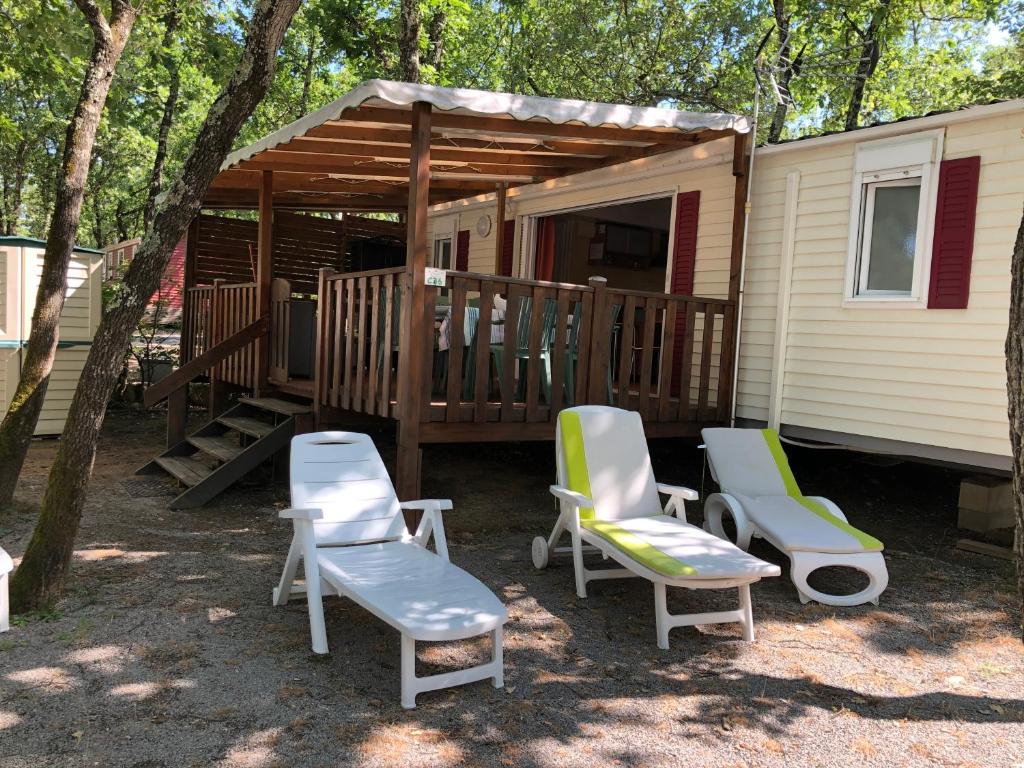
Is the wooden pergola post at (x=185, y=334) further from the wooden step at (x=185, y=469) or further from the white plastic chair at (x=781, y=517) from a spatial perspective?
the white plastic chair at (x=781, y=517)

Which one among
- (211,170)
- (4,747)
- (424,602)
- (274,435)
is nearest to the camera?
(4,747)

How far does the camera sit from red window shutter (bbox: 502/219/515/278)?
30.8 ft

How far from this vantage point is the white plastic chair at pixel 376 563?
3006 mm

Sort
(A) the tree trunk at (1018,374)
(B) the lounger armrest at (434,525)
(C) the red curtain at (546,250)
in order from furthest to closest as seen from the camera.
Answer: (C) the red curtain at (546,250)
(B) the lounger armrest at (434,525)
(A) the tree trunk at (1018,374)

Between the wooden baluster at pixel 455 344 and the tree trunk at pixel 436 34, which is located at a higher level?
the tree trunk at pixel 436 34

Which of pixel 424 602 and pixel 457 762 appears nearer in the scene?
pixel 457 762

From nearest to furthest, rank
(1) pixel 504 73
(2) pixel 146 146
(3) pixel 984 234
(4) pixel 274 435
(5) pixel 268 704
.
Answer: (5) pixel 268 704 → (3) pixel 984 234 → (4) pixel 274 435 → (1) pixel 504 73 → (2) pixel 146 146

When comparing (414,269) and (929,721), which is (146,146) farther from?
(929,721)

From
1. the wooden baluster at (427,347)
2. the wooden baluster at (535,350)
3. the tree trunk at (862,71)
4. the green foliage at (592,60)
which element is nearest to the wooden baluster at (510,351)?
the wooden baluster at (535,350)

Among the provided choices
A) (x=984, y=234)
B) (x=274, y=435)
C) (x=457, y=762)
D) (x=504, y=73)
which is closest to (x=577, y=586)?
(x=457, y=762)

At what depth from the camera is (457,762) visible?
8.53 feet

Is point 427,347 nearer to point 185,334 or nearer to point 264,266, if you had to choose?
point 264,266

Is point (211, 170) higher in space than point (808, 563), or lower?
higher

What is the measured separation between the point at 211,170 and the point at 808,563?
380 cm
